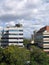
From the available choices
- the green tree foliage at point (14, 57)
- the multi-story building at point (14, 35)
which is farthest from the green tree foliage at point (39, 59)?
the multi-story building at point (14, 35)

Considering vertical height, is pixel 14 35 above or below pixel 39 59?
above

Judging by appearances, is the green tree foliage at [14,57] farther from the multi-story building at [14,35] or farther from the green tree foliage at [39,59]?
the multi-story building at [14,35]

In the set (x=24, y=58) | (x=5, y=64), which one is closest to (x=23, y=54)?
(x=24, y=58)

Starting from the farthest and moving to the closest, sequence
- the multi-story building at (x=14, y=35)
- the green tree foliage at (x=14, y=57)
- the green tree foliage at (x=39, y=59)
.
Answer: the multi-story building at (x=14, y=35)
the green tree foliage at (x=39, y=59)
the green tree foliage at (x=14, y=57)

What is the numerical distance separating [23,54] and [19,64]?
180 inches

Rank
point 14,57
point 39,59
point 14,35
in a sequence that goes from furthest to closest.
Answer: point 14,35 < point 39,59 < point 14,57

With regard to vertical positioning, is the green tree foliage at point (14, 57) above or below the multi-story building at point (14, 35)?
below

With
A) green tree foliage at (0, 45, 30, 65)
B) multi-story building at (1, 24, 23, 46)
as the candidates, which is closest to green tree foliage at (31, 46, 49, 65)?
green tree foliage at (0, 45, 30, 65)

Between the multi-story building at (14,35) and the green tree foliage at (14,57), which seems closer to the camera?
the green tree foliage at (14,57)

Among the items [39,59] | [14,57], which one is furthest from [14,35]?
[14,57]

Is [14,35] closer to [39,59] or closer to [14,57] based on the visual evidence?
[39,59]

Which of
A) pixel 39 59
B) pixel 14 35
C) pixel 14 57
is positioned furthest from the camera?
pixel 14 35

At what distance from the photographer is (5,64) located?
57.2 meters

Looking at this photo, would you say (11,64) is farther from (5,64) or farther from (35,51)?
(35,51)
